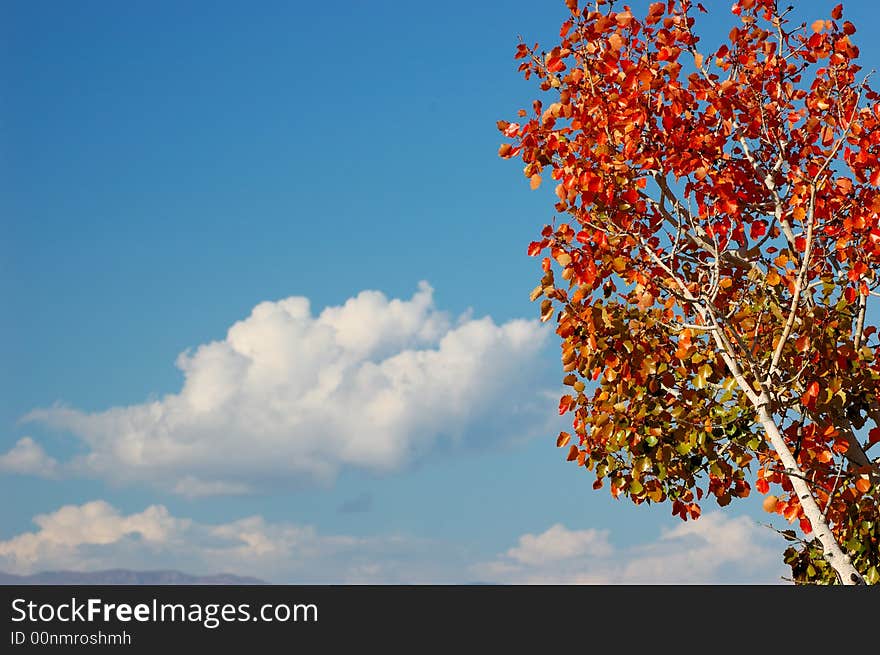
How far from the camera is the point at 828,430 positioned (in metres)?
9.63

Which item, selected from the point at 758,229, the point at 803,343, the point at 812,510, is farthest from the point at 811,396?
the point at 758,229

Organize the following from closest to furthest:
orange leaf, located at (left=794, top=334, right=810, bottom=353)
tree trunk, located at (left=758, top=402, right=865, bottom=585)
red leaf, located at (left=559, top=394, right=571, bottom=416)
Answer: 1. tree trunk, located at (left=758, top=402, right=865, bottom=585)
2. orange leaf, located at (left=794, top=334, right=810, bottom=353)
3. red leaf, located at (left=559, top=394, right=571, bottom=416)

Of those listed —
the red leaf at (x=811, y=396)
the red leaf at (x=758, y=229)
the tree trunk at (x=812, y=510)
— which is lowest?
the tree trunk at (x=812, y=510)

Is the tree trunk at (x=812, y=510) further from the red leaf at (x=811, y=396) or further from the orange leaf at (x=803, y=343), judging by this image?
the orange leaf at (x=803, y=343)

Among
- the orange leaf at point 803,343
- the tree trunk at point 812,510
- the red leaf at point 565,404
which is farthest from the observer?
the red leaf at point 565,404

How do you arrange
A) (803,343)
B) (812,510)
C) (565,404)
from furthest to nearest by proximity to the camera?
(565,404), (803,343), (812,510)

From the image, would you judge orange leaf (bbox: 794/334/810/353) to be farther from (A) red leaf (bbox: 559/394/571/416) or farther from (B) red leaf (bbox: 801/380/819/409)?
(A) red leaf (bbox: 559/394/571/416)

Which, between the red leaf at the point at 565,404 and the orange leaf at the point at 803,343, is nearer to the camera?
the orange leaf at the point at 803,343

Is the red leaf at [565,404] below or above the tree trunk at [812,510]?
above

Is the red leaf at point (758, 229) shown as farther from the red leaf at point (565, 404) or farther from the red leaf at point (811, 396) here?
the red leaf at point (565, 404)

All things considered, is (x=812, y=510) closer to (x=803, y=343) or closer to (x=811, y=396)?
(x=811, y=396)

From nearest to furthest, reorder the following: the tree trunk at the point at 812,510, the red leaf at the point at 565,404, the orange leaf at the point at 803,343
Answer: the tree trunk at the point at 812,510 < the orange leaf at the point at 803,343 < the red leaf at the point at 565,404

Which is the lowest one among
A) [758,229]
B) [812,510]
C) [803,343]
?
[812,510]
